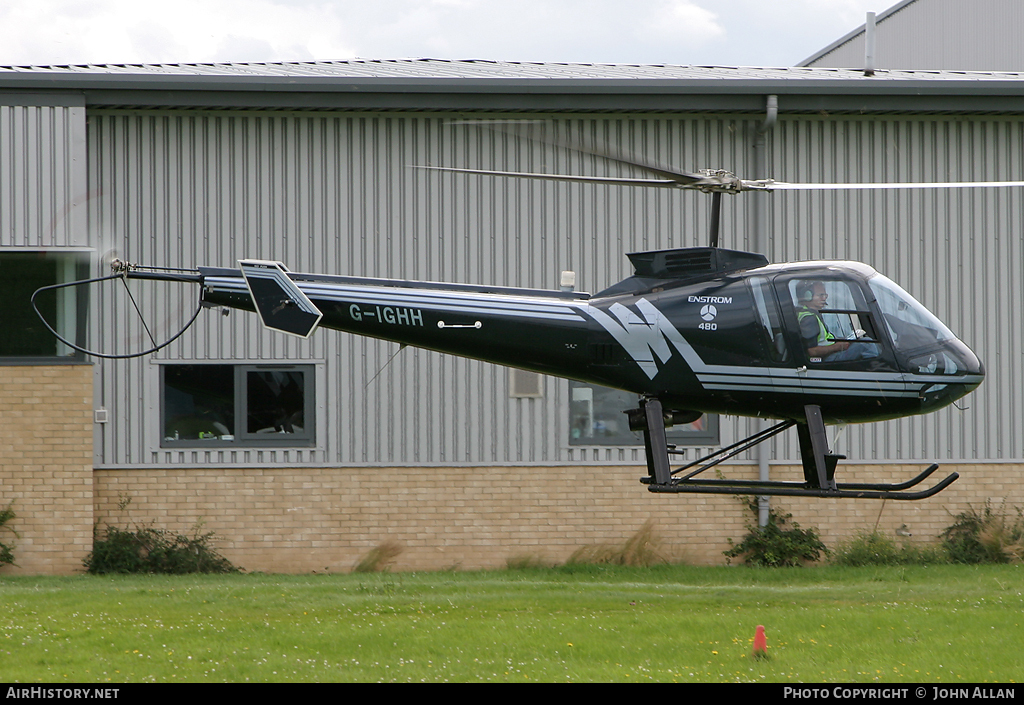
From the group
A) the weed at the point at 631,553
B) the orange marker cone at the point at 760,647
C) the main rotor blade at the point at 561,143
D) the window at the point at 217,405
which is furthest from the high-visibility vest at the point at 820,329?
the window at the point at 217,405

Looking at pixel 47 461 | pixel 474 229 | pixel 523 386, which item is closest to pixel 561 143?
pixel 474 229

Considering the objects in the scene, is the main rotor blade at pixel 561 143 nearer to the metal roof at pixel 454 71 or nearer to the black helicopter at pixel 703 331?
the black helicopter at pixel 703 331

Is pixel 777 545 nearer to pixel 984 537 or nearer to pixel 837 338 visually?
pixel 984 537

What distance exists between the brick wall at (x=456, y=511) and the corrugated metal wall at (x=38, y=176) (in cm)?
328

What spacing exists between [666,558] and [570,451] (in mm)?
1961

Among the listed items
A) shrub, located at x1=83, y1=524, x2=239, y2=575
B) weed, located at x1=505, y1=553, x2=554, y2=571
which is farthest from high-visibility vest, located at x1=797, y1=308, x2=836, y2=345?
shrub, located at x1=83, y1=524, x2=239, y2=575

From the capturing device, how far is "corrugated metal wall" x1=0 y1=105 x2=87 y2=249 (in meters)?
12.7

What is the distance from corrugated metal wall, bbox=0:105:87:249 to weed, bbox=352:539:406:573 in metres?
5.55

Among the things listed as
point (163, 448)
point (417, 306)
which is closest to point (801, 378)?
point (417, 306)

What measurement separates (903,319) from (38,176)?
10412 millimetres

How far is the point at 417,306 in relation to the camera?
831 centimetres

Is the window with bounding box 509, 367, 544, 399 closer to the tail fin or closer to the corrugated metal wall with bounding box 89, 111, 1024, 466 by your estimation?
the corrugated metal wall with bounding box 89, 111, 1024, 466

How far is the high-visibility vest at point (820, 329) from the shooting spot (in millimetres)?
7965

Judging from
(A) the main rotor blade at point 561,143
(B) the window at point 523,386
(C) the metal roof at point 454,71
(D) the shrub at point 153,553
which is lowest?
(D) the shrub at point 153,553
